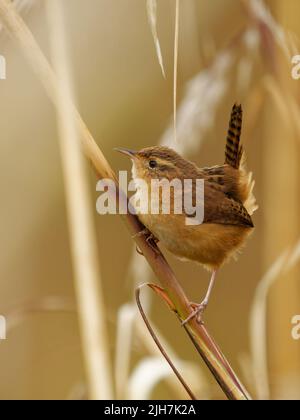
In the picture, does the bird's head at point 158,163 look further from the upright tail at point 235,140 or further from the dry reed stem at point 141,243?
the dry reed stem at point 141,243

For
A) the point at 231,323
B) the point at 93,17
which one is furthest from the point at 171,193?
the point at 231,323

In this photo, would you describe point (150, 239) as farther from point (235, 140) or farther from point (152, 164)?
point (235, 140)

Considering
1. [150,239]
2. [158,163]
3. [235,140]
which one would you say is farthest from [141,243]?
[235,140]

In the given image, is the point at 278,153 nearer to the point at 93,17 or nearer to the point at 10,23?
the point at 93,17

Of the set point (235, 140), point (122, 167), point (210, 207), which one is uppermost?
point (122, 167)

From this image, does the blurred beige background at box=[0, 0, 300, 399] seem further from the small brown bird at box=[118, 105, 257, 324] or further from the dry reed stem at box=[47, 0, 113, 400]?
the dry reed stem at box=[47, 0, 113, 400]

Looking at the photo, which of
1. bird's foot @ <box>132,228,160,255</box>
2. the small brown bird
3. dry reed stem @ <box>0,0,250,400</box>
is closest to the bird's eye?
the small brown bird

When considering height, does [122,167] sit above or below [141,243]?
above
